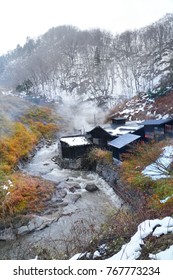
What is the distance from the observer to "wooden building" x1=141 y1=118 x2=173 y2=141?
23188 millimetres

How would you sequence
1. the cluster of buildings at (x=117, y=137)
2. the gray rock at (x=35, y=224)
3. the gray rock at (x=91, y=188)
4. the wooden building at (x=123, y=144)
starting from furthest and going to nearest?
the cluster of buildings at (x=117, y=137)
the wooden building at (x=123, y=144)
the gray rock at (x=91, y=188)
the gray rock at (x=35, y=224)

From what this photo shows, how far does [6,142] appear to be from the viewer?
27.9 metres

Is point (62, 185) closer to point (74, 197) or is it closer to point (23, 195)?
point (74, 197)

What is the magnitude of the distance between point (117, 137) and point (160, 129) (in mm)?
4269

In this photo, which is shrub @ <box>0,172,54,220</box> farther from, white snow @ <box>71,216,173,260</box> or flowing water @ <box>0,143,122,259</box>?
white snow @ <box>71,216,173,260</box>

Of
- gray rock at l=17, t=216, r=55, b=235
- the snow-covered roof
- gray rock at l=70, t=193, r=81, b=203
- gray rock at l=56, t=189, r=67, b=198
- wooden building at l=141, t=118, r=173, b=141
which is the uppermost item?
wooden building at l=141, t=118, r=173, b=141

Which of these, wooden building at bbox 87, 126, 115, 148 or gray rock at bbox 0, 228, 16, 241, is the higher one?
wooden building at bbox 87, 126, 115, 148

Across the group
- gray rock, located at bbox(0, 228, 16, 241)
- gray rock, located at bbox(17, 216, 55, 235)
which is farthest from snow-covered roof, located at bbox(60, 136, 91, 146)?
gray rock, located at bbox(0, 228, 16, 241)

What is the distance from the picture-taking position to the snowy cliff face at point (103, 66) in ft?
173

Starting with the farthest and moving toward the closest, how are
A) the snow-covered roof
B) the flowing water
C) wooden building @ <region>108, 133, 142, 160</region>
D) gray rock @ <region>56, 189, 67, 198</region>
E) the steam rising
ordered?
the steam rising < the snow-covered roof < wooden building @ <region>108, 133, 142, 160</region> < gray rock @ <region>56, 189, 67, 198</region> < the flowing water

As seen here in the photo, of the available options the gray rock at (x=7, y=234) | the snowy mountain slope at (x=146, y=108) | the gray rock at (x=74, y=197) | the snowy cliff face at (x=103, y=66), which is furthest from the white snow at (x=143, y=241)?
A: the snowy cliff face at (x=103, y=66)

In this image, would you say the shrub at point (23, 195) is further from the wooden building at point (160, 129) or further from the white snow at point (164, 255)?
the white snow at point (164, 255)

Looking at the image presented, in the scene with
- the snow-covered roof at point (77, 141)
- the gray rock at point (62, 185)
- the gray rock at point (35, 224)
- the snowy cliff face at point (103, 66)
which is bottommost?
the gray rock at point (35, 224)

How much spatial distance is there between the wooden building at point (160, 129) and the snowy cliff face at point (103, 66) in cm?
2562
